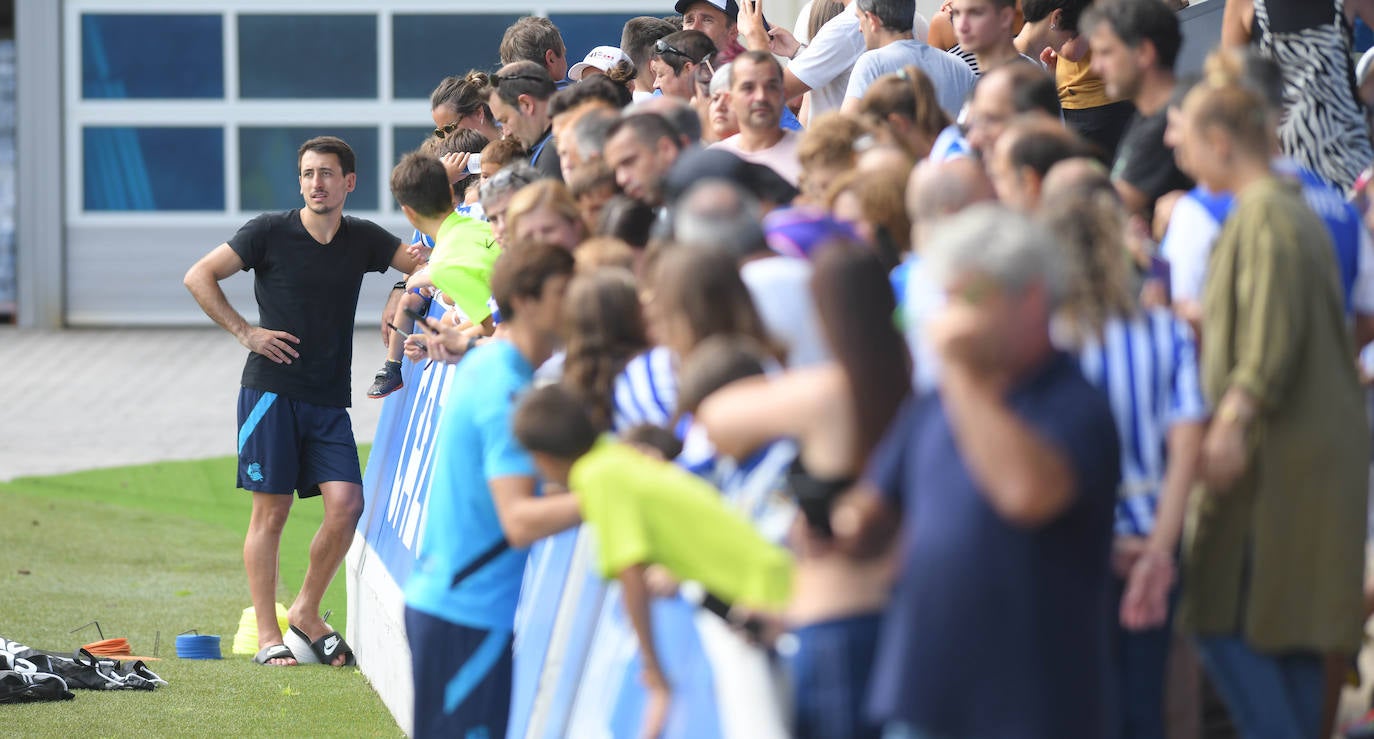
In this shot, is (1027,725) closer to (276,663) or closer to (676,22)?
(276,663)

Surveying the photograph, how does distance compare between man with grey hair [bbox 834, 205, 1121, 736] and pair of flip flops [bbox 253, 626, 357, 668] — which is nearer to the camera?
man with grey hair [bbox 834, 205, 1121, 736]

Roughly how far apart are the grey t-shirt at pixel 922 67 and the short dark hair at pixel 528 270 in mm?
2680

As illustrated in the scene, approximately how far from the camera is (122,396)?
18828 millimetres

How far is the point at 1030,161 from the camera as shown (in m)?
4.11

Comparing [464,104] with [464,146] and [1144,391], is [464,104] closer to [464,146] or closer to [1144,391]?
[464,146]

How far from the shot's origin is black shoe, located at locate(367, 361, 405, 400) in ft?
30.9

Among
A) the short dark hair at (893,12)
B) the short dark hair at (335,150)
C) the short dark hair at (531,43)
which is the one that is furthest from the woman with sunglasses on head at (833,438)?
the short dark hair at (531,43)

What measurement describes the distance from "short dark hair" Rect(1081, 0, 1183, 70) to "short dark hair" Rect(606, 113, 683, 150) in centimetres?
132

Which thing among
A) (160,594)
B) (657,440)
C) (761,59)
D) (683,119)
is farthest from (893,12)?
(160,594)

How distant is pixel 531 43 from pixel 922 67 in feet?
10.8

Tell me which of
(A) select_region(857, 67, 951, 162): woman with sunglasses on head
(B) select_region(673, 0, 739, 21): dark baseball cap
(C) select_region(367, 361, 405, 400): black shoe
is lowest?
(C) select_region(367, 361, 405, 400): black shoe

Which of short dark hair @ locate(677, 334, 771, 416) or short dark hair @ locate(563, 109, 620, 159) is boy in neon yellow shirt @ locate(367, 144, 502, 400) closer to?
short dark hair @ locate(563, 109, 620, 159)

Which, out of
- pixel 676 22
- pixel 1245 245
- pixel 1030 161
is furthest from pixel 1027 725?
pixel 676 22

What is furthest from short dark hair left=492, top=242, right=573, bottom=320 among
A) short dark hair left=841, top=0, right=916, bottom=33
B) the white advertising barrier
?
short dark hair left=841, top=0, right=916, bottom=33
